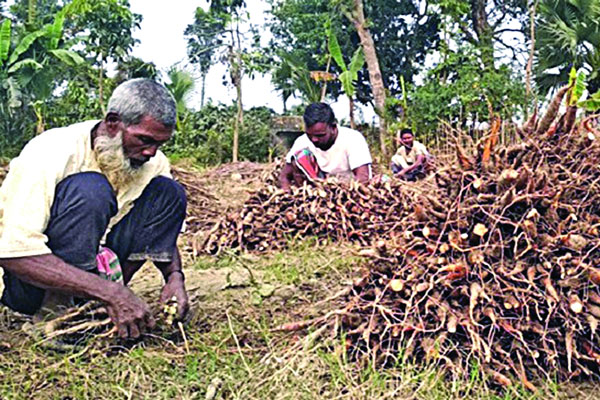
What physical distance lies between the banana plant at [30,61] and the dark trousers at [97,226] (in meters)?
9.31

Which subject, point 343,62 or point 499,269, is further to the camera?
point 343,62

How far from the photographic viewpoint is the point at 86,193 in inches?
86.3

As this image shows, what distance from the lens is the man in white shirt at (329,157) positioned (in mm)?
4902

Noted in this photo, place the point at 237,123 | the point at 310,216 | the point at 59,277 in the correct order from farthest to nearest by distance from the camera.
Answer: the point at 237,123 < the point at 310,216 < the point at 59,277

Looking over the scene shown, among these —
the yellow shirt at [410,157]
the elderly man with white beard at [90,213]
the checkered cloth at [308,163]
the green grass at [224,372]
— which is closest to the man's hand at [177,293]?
the elderly man with white beard at [90,213]

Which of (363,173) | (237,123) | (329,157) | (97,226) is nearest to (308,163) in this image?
(329,157)

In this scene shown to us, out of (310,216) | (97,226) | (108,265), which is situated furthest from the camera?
(310,216)

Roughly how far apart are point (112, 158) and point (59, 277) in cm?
48

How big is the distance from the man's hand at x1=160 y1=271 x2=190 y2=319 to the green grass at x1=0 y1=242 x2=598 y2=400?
116 mm

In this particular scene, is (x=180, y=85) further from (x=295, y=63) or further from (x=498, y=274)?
(x=498, y=274)

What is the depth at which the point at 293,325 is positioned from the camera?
2412mm

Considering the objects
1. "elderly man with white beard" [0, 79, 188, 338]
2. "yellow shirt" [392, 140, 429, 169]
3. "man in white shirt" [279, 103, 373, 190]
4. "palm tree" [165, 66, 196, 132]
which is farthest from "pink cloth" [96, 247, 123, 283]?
"palm tree" [165, 66, 196, 132]

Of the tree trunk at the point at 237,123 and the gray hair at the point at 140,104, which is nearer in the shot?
the gray hair at the point at 140,104

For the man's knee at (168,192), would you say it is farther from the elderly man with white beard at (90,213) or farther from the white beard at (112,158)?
the white beard at (112,158)
